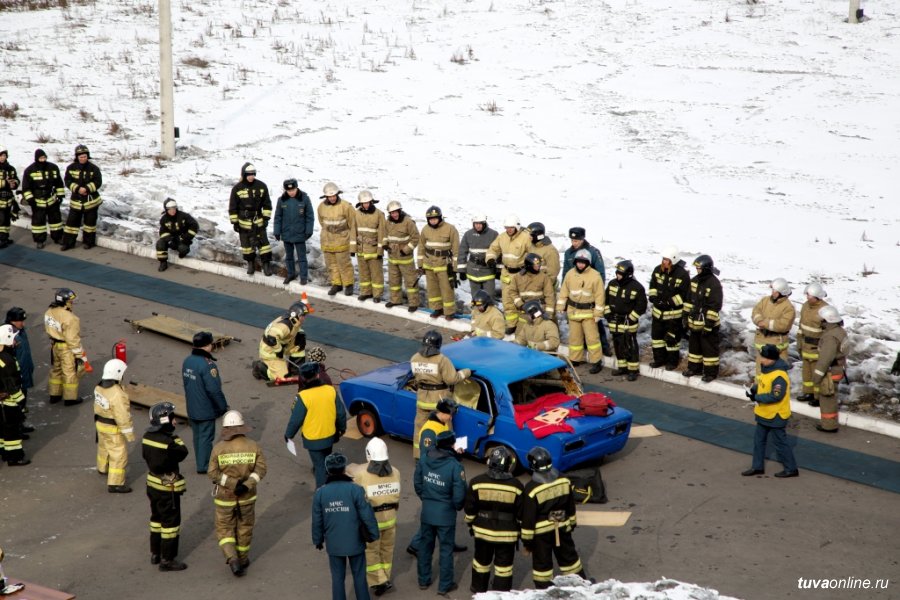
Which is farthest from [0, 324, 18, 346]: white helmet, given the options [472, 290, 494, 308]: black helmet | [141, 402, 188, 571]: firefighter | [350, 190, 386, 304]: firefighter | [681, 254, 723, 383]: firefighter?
[681, 254, 723, 383]: firefighter

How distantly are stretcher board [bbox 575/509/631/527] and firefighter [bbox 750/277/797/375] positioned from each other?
3806 mm

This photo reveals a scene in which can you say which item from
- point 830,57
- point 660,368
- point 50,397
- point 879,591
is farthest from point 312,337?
point 830,57

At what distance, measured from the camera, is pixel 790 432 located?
48.3ft

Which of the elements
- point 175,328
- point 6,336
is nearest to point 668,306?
point 175,328

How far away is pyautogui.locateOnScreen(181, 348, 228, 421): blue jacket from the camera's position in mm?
13289

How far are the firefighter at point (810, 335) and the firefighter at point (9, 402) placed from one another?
1010cm

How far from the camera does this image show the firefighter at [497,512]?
1022cm

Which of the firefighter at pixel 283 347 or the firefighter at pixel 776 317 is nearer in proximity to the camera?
the firefighter at pixel 776 317

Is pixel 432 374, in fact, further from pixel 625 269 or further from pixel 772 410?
pixel 625 269

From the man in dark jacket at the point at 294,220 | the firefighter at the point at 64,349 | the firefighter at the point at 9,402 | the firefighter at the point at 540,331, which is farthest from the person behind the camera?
the man in dark jacket at the point at 294,220

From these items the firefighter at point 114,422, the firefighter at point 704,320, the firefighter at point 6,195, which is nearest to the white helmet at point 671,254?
the firefighter at point 704,320

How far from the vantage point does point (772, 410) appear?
13070 millimetres

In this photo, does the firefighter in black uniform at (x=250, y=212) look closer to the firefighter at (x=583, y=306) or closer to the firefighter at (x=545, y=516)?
the firefighter at (x=583, y=306)

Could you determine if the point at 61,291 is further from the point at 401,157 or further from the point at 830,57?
the point at 830,57
